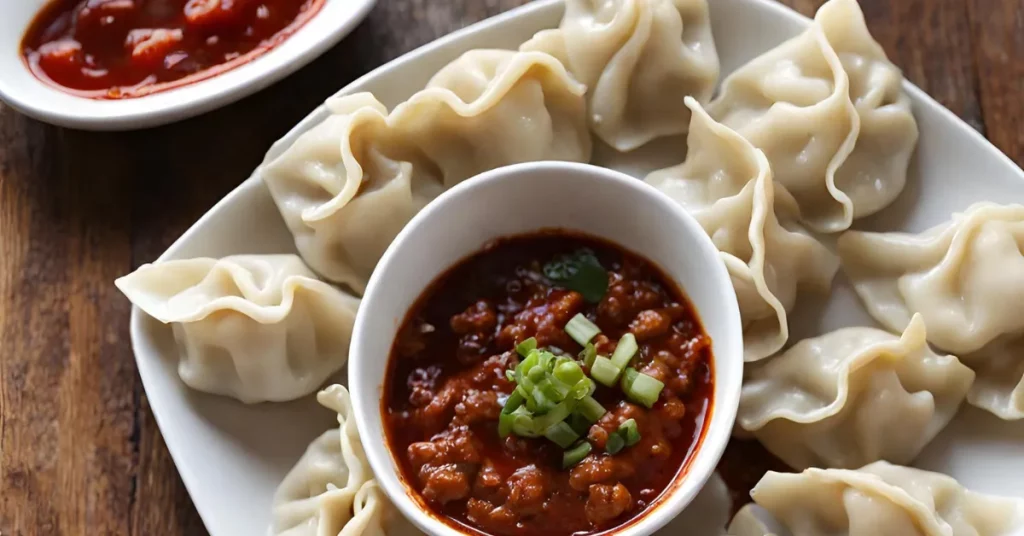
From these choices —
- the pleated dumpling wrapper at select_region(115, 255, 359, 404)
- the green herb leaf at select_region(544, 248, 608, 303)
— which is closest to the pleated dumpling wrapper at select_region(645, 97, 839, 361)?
the green herb leaf at select_region(544, 248, 608, 303)

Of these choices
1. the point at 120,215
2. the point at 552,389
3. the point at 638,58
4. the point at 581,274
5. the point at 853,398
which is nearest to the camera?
the point at 552,389

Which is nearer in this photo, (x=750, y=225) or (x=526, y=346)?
(x=526, y=346)

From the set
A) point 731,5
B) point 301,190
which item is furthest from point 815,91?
point 301,190

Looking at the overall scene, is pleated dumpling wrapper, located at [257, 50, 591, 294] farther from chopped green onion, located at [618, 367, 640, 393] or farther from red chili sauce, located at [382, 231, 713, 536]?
chopped green onion, located at [618, 367, 640, 393]

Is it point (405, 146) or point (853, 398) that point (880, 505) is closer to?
A: point (853, 398)

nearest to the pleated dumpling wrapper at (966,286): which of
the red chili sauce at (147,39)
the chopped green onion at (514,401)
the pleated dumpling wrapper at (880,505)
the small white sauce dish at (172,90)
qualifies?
the pleated dumpling wrapper at (880,505)

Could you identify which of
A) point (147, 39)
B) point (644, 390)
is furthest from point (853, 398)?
point (147, 39)

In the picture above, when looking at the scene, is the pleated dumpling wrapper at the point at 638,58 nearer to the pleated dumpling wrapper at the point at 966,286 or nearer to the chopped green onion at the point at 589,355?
the pleated dumpling wrapper at the point at 966,286
